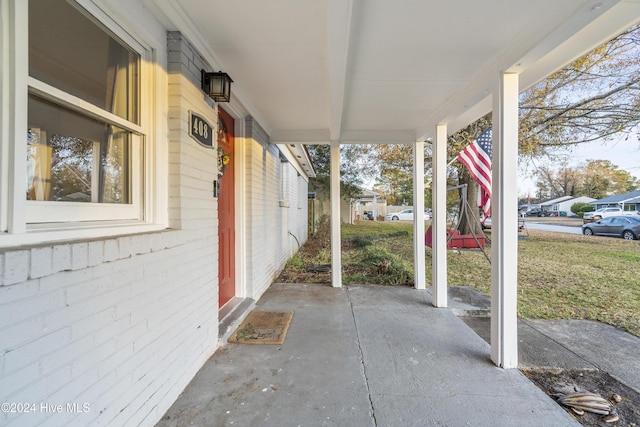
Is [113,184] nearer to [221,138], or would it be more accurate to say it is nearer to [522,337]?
[221,138]

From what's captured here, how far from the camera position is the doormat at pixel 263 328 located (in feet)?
9.15

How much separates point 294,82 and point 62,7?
6.24 feet

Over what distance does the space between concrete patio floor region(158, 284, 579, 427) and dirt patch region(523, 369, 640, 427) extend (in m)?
0.17

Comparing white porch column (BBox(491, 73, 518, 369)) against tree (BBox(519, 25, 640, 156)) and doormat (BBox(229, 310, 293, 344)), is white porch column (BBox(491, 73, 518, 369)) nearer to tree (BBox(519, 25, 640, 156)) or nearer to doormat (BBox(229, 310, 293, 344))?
doormat (BBox(229, 310, 293, 344))

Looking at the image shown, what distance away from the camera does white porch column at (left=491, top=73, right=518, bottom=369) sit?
2.30m

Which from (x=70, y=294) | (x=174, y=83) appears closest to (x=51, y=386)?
(x=70, y=294)

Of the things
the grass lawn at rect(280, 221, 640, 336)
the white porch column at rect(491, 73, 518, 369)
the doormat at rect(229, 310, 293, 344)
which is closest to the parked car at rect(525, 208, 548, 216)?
the grass lawn at rect(280, 221, 640, 336)

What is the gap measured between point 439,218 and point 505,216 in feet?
4.86

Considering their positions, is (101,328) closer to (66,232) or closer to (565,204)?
(66,232)

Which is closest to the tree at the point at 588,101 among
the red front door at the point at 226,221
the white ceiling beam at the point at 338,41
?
the white ceiling beam at the point at 338,41

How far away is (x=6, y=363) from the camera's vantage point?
925 mm

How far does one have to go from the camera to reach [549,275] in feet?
19.4

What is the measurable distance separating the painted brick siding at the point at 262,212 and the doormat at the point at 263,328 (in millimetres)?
452

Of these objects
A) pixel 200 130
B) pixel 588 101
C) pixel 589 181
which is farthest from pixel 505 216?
pixel 589 181
